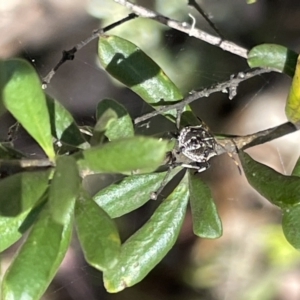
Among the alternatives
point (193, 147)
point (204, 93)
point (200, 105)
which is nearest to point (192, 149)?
point (193, 147)

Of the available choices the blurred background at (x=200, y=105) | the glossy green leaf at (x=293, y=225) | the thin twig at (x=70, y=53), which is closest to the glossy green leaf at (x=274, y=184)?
the glossy green leaf at (x=293, y=225)

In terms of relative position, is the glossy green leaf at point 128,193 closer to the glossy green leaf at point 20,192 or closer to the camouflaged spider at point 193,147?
the camouflaged spider at point 193,147

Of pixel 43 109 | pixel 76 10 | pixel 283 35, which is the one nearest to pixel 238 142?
pixel 43 109

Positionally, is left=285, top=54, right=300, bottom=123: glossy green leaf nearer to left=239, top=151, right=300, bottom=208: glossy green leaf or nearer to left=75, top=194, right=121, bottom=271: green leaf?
left=239, top=151, right=300, bottom=208: glossy green leaf

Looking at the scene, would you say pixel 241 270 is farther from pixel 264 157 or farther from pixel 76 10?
pixel 76 10

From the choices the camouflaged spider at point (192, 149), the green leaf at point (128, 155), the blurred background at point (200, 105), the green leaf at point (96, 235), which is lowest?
the blurred background at point (200, 105)

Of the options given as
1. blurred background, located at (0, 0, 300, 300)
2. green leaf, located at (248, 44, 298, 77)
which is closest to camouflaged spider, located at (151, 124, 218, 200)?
green leaf, located at (248, 44, 298, 77)
